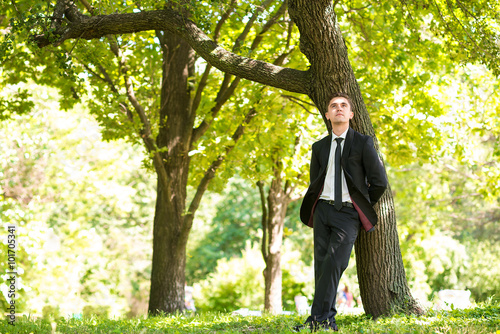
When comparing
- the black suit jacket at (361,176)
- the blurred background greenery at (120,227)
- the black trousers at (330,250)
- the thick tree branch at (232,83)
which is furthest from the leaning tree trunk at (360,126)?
the blurred background greenery at (120,227)

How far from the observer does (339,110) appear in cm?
505

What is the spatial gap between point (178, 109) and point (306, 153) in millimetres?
3903

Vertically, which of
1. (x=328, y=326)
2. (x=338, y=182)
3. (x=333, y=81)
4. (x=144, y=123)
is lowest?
(x=328, y=326)

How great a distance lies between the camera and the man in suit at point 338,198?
4.74 meters

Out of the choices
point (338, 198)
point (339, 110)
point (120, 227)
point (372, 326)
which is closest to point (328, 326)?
point (372, 326)

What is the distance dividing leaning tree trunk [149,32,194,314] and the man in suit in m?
3.97

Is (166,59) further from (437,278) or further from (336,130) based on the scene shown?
(437,278)

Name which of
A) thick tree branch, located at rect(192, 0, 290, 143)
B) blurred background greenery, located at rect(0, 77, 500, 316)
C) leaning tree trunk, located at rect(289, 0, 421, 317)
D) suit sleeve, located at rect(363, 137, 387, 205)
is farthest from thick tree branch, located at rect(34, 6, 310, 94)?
blurred background greenery, located at rect(0, 77, 500, 316)

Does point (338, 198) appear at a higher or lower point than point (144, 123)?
lower

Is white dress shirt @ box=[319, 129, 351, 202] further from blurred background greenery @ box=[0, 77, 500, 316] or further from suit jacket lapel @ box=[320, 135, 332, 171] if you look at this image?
blurred background greenery @ box=[0, 77, 500, 316]

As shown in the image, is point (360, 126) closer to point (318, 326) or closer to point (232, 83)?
point (318, 326)

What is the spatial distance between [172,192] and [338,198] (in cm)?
464

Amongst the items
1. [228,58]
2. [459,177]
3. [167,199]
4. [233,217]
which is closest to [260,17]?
[228,58]

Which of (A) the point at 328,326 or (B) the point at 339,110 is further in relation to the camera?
(B) the point at 339,110
